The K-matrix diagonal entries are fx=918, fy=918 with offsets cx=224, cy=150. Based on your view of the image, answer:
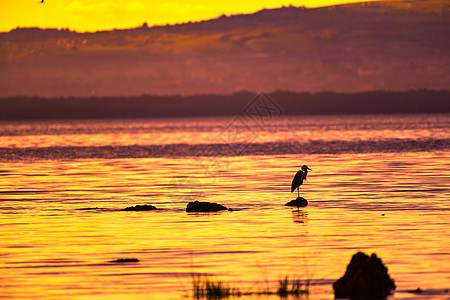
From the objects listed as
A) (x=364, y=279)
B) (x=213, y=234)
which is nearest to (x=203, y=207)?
(x=213, y=234)

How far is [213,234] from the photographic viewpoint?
3058cm

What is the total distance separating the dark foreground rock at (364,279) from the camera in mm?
19641

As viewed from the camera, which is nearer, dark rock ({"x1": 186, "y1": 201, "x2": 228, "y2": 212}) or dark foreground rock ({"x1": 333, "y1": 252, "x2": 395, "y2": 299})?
dark foreground rock ({"x1": 333, "y1": 252, "x2": 395, "y2": 299})

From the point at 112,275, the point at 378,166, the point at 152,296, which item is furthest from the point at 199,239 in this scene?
the point at 378,166

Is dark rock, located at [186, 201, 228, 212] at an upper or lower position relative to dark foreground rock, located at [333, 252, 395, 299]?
upper

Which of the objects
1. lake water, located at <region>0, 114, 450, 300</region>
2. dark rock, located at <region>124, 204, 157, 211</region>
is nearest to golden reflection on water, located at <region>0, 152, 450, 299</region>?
lake water, located at <region>0, 114, 450, 300</region>

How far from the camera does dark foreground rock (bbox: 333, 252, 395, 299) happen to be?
64.4 ft

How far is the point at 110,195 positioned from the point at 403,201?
1541 centimetres

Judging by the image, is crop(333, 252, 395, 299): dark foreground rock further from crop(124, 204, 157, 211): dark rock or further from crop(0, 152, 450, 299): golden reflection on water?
crop(124, 204, 157, 211): dark rock

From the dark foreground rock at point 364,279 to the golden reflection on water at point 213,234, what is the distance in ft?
1.38

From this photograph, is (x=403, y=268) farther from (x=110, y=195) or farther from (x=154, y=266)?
(x=110, y=195)

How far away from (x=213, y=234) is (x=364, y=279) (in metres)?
11.4

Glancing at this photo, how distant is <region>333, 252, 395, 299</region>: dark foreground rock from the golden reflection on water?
0.42m

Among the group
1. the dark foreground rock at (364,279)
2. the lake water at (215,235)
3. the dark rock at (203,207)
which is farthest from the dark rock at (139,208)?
the dark foreground rock at (364,279)
